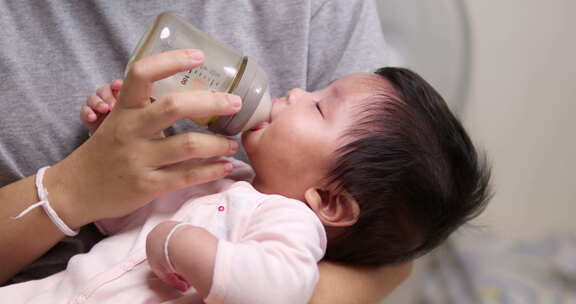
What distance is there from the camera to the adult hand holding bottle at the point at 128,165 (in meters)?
0.80

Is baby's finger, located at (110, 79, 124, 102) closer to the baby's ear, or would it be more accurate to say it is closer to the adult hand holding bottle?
the adult hand holding bottle

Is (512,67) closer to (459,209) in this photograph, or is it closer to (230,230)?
(459,209)

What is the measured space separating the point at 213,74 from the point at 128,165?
0.71ft

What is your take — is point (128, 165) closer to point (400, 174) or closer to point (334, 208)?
point (334, 208)

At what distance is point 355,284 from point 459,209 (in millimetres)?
254

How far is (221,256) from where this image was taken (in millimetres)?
748

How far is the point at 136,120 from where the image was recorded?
0.83 metres

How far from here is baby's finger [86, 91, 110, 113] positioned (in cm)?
96

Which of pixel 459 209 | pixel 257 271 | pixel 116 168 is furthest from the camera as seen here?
pixel 459 209

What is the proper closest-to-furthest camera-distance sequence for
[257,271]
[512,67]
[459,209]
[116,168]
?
[257,271] < [116,168] < [459,209] < [512,67]

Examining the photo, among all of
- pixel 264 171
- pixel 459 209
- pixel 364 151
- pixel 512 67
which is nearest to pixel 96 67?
pixel 264 171

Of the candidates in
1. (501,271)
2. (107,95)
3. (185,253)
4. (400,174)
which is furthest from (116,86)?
(501,271)

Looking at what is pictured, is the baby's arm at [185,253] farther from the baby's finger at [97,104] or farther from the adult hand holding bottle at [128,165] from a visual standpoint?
the baby's finger at [97,104]

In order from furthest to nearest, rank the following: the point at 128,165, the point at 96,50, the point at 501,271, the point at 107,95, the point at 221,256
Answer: the point at 501,271 → the point at 96,50 → the point at 107,95 → the point at 128,165 → the point at 221,256
